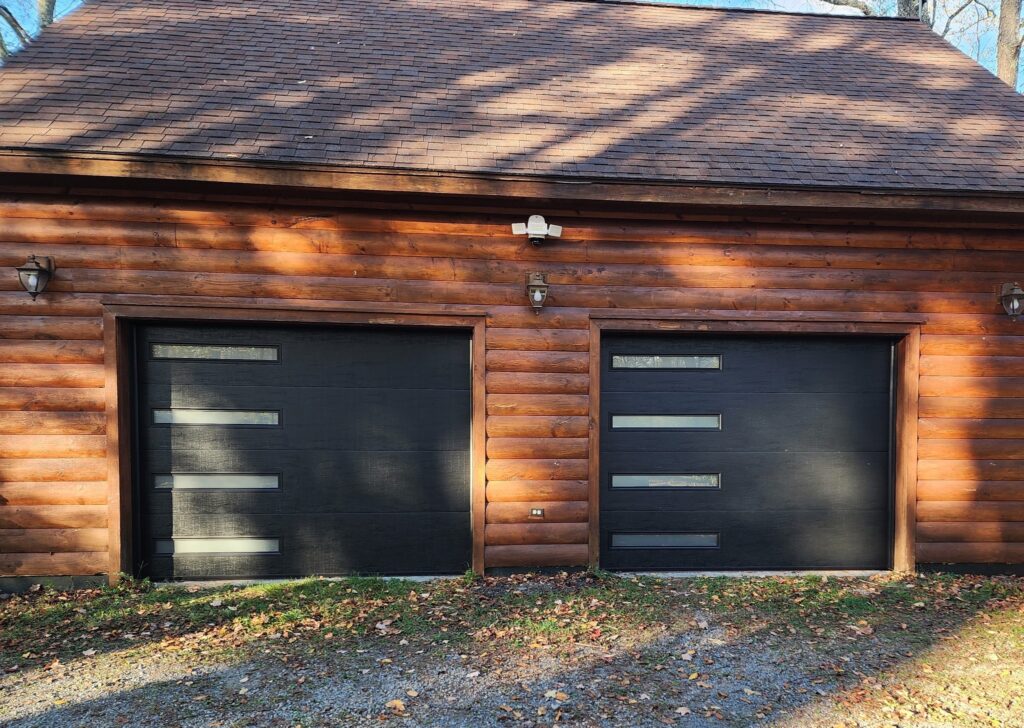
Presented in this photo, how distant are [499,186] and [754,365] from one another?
249 cm

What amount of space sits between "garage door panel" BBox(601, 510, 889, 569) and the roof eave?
2.45 meters

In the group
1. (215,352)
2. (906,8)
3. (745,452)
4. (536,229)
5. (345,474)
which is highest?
(906,8)

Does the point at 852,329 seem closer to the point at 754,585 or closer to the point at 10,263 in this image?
the point at 754,585

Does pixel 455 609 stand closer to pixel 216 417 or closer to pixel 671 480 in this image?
pixel 671 480

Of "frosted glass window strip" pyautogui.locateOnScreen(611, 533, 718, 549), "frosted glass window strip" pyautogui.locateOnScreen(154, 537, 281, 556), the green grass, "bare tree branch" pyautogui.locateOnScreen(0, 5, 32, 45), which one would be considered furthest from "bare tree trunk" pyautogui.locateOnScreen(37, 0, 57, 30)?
"frosted glass window strip" pyautogui.locateOnScreen(611, 533, 718, 549)

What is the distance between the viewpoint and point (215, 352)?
14.0ft

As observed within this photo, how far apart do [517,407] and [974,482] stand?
3725mm

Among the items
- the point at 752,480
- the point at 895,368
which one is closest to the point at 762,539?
the point at 752,480

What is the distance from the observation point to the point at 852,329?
4473mm

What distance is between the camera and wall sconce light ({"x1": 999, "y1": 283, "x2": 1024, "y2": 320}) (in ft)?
14.4

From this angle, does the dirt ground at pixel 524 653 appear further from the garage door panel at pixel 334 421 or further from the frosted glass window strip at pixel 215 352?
the frosted glass window strip at pixel 215 352

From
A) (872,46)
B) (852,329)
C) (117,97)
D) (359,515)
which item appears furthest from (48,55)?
(872,46)

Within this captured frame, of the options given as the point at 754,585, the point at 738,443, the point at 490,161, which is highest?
the point at 490,161

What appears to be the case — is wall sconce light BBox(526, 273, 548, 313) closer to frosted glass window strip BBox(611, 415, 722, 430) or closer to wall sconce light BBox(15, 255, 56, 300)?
frosted glass window strip BBox(611, 415, 722, 430)
